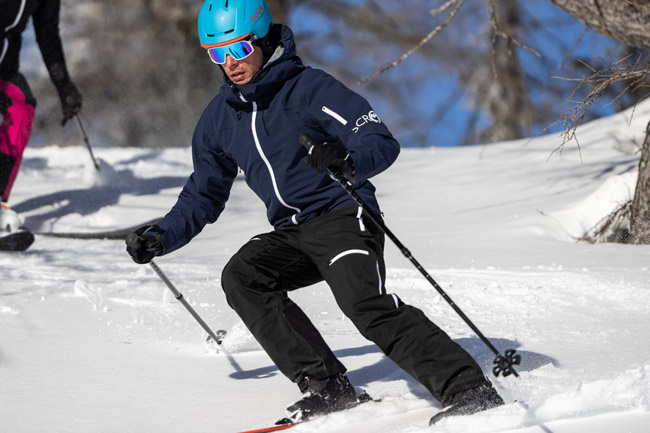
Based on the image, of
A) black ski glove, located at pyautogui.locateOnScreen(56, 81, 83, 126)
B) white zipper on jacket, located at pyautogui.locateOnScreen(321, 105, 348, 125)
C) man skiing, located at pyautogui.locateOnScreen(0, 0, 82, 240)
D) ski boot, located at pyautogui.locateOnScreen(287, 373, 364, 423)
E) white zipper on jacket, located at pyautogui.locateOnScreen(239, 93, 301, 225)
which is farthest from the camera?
black ski glove, located at pyautogui.locateOnScreen(56, 81, 83, 126)

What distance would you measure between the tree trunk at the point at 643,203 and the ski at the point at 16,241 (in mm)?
4029

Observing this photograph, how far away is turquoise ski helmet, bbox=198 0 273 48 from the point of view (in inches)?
125

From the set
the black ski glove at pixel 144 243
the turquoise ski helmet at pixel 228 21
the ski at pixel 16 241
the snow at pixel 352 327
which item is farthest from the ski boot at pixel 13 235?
the turquoise ski helmet at pixel 228 21

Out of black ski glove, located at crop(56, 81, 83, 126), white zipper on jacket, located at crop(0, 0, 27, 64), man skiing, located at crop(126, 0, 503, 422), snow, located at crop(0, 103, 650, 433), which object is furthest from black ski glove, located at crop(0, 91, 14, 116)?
man skiing, located at crop(126, 0, 503, 422)

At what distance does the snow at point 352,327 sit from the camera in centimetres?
294

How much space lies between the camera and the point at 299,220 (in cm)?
316

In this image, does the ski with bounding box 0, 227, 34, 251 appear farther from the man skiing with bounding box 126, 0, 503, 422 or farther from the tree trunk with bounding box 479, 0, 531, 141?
the tree trunk with bounding box 479, 0, 531, 141

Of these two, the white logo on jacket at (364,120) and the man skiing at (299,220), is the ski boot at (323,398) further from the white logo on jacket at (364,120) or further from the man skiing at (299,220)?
the white logo on jacket at (364,120)

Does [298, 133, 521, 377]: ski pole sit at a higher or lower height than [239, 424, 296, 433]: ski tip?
higher

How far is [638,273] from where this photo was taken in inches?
185

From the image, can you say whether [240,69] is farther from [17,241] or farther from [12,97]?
[12,97]

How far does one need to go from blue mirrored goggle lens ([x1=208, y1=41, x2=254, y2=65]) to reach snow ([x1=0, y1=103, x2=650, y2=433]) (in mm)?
1238

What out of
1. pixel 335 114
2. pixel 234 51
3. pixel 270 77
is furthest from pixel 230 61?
pixel 335 114

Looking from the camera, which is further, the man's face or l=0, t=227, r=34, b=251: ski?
l=0, t=227, r=34, b=251: ski
